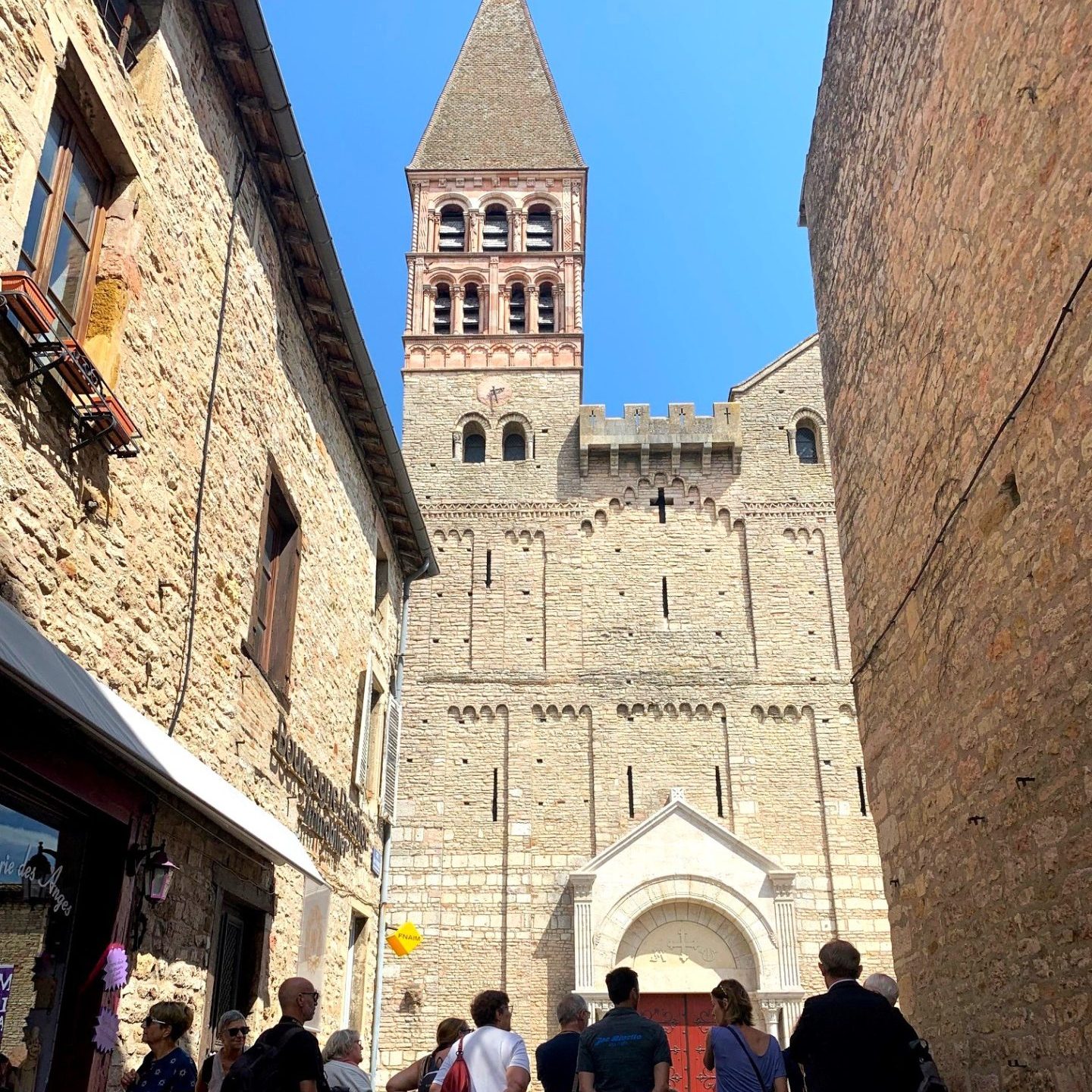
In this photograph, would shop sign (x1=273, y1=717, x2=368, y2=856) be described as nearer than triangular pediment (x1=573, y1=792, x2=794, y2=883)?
Yes

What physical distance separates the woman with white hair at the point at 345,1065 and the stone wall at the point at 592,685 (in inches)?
551

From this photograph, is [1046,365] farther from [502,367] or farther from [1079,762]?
[502,367]

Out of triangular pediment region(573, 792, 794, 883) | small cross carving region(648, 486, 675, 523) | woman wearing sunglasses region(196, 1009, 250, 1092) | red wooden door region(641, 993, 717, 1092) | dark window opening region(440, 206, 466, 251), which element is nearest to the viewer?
woman wearing sunglasses region(196, 1009, 250, 1092)

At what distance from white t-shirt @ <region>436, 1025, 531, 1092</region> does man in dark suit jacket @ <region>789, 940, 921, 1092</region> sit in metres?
1.15

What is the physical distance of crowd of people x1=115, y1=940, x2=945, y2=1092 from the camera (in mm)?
4223

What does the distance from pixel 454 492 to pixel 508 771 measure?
6.03 metres

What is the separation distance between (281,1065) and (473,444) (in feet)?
66.8

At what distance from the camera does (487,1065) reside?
457cm

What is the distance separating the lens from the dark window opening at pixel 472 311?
84.1 feet

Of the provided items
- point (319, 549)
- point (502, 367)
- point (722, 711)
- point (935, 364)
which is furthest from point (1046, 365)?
point (502, 367)

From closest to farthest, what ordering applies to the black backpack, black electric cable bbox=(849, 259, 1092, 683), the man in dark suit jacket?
the black backpack → the man in dark suit jacket → black electric cable bbox=(849, 259, 1092, 683)

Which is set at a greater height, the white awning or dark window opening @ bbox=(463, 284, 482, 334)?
dark window opening @ bbox=(463, 284, 482, 334)

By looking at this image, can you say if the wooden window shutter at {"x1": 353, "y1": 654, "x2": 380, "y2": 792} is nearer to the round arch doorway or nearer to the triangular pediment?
the triangular pediment

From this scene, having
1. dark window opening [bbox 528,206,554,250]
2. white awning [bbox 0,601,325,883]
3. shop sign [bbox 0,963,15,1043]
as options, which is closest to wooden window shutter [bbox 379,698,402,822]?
white awning [bbox 0,601,325,883]
